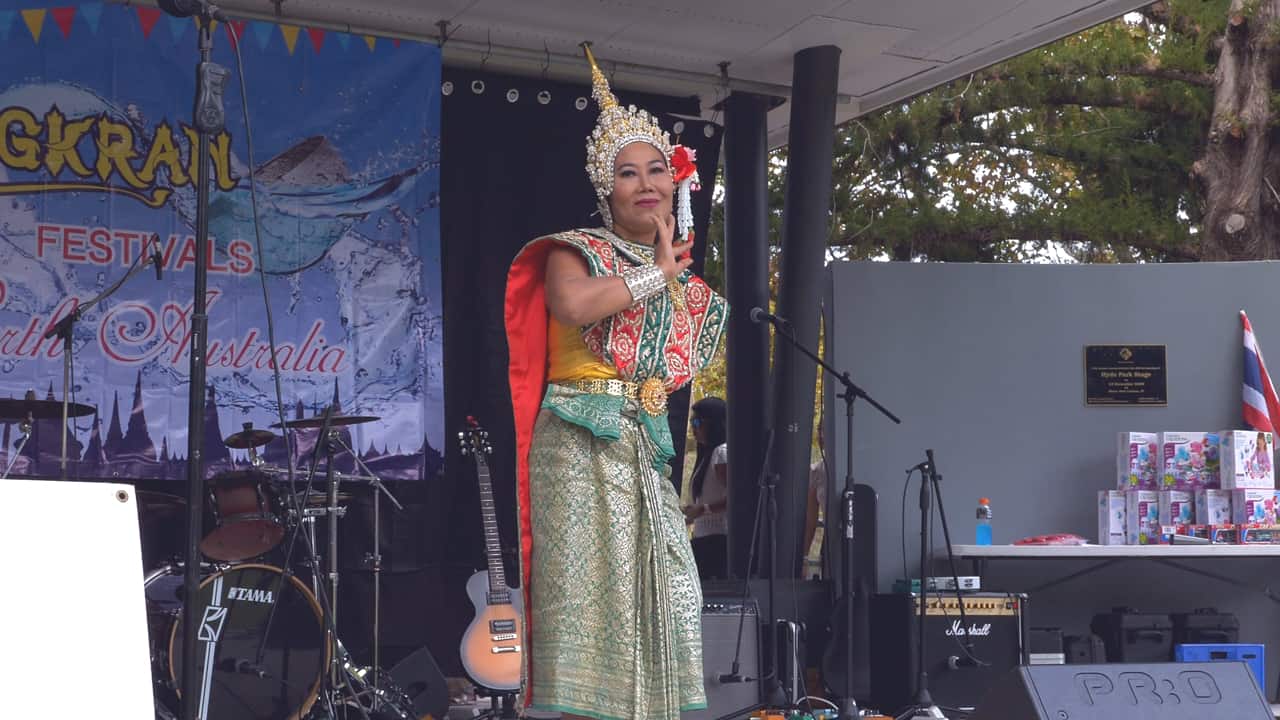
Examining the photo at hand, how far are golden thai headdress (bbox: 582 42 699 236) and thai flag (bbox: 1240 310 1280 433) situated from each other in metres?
4.18

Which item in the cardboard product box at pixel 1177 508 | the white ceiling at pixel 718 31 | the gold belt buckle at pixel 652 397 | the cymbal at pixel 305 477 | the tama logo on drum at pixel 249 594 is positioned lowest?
the tama logo on drum at pixel 249 594

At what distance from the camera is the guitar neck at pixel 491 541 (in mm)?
5895

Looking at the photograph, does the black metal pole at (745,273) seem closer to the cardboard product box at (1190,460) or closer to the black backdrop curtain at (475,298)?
the black backdrop curtain at (475,298)

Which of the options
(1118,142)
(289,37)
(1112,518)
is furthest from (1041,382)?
(1118,142)

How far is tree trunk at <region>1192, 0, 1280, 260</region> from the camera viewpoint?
9.42 m

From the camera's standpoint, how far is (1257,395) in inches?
250

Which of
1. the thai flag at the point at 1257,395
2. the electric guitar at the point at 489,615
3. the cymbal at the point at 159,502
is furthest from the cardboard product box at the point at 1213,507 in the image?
the cymbal at the point at 159,502

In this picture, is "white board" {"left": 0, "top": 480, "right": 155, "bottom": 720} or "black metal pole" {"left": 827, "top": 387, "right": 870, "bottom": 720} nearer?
"white board" {"left": 0, "top": 480, "right": 155, "bottom": 720}

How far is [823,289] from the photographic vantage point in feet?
20.9

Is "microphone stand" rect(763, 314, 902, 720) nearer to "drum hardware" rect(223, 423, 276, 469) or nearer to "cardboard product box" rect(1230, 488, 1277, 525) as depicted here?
"cardboard product box" rect(1230, 488, 1277, 525)

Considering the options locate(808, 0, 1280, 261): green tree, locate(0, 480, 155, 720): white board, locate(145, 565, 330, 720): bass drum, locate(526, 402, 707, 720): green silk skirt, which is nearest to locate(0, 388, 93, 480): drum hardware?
locate(145, 565, 330, 720): bass drum

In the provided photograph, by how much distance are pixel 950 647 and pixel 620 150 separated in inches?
128

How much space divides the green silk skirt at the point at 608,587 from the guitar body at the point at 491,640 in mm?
2922

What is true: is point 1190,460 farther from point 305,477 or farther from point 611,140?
point 611,140
